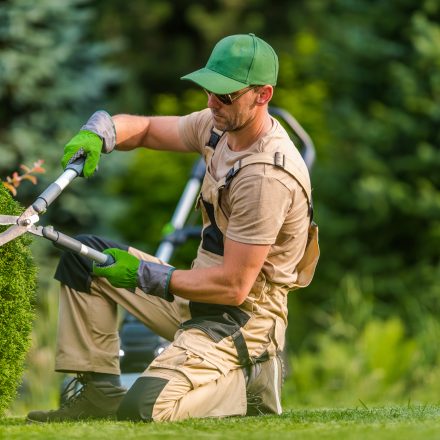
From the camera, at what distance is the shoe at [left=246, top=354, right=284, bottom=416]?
5.30 m

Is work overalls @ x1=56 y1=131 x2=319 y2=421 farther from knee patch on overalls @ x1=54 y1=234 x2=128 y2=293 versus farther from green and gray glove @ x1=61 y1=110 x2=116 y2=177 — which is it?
green and gray glove @ x1=61 y1=110 x2=116 y2=177

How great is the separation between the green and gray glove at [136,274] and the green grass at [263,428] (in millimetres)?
563

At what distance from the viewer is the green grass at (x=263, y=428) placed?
4316 millimetres

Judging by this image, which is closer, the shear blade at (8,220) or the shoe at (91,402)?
the shear blade at (8,220)

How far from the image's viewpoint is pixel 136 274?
4906 mm

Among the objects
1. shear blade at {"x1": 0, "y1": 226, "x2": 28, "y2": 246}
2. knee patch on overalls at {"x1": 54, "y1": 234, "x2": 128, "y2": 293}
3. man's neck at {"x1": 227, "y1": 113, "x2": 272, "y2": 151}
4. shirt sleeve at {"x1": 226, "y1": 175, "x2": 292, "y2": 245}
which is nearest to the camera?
shear blade at {"x1": 0, "y1": 226, "x2": 28, "y2": 246}

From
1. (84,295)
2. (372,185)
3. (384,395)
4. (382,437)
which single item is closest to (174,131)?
(84,295)

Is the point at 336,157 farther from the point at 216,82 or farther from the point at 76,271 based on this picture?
the point at 216,82

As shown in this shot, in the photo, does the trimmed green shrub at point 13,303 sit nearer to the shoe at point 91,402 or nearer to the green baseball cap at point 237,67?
the shoe at point 91,402

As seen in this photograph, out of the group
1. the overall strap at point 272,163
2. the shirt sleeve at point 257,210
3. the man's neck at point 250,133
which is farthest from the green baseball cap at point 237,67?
the shirt sleeve at point 257,210

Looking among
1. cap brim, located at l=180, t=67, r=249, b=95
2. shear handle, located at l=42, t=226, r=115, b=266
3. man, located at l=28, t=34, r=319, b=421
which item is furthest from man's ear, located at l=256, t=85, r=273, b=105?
shear handle, located at l=42, t=226, r=115, b=266

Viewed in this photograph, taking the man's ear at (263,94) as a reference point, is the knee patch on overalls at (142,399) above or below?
below

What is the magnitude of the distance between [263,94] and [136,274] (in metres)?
0.96

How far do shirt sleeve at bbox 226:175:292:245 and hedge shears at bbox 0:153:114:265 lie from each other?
0.55m
